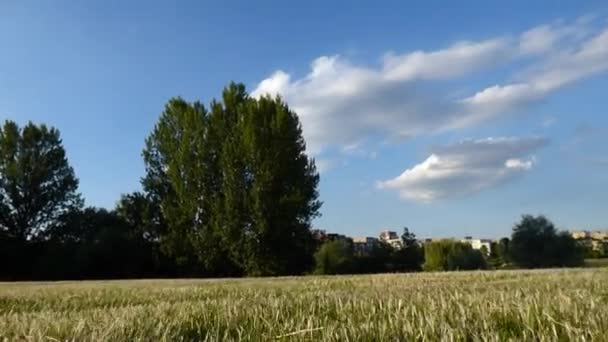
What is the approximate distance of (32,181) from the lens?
4778 centimetres

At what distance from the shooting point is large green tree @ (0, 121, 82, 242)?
4653 cm

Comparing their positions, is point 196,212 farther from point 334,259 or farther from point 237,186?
point 334,259

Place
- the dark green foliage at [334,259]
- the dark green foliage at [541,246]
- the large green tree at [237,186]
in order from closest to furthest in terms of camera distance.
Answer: the large green tree at [237,186] < the dark green foliage at [541,246] < the dark green foliage at [334,259]

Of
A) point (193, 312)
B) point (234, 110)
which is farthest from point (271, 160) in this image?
point (193, 312)

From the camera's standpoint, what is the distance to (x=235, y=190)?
4384 centimetres

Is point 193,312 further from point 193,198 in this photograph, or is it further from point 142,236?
point 142,236

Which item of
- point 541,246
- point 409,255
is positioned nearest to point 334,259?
point 409,255

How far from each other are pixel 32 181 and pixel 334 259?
1057 inches

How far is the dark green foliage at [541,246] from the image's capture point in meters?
45.9

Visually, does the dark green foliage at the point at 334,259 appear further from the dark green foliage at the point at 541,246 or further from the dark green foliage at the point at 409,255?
the dark green foliage at the point at 541,246

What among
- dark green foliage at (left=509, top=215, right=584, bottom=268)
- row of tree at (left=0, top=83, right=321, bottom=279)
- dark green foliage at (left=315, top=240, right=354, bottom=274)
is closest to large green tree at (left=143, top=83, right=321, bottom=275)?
row of tree at (left=0, top=83, right=321, bottom=279)

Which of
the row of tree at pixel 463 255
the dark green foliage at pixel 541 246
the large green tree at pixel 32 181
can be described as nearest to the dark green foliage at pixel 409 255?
the row of tree at pixel 463 255

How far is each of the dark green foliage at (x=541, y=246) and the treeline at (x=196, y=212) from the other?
99 mm

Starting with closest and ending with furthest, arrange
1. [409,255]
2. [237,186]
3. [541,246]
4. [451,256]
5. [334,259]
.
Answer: [237,186] → [541,246] → [451,256] → [334,259] → [409,255]
